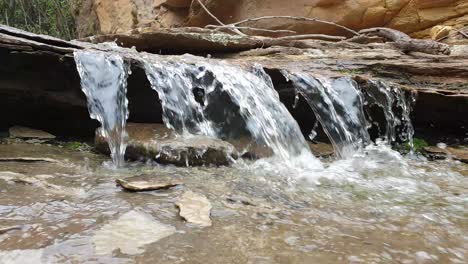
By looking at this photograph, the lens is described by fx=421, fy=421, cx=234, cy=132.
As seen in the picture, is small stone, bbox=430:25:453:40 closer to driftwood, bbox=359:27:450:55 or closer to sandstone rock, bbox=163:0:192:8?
driftwood, bbox=359:27:450:55

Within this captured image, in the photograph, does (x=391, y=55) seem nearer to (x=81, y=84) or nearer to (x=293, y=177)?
(x=293, y=177)

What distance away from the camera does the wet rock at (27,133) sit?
441cm

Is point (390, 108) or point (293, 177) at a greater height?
point (390, 108)

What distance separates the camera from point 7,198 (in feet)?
7.73

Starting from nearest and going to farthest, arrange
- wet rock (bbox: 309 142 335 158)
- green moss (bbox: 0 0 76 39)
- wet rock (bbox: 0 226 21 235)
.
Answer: wet rock (bbox: 0 226 21 235)
wet rock (bbox: 309 142 335 158)
green moss (bbox: 0 0 76 39)

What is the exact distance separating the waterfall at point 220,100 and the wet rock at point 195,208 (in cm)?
198

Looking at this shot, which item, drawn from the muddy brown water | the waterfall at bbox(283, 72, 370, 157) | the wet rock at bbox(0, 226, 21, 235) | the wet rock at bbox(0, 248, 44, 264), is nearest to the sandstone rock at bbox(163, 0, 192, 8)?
the waterfall at bbox(283, 72, 370, 157)

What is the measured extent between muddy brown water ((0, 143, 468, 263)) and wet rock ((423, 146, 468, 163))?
114 cm

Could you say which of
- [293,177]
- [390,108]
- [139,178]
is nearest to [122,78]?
[139,178]

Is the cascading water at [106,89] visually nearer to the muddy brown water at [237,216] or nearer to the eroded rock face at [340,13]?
the muddy brown water at [237,216]

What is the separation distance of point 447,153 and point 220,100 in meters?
2.64

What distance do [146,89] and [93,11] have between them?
11.9 meters

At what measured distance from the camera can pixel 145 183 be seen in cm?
275

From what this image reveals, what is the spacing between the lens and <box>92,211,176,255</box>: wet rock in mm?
1708
